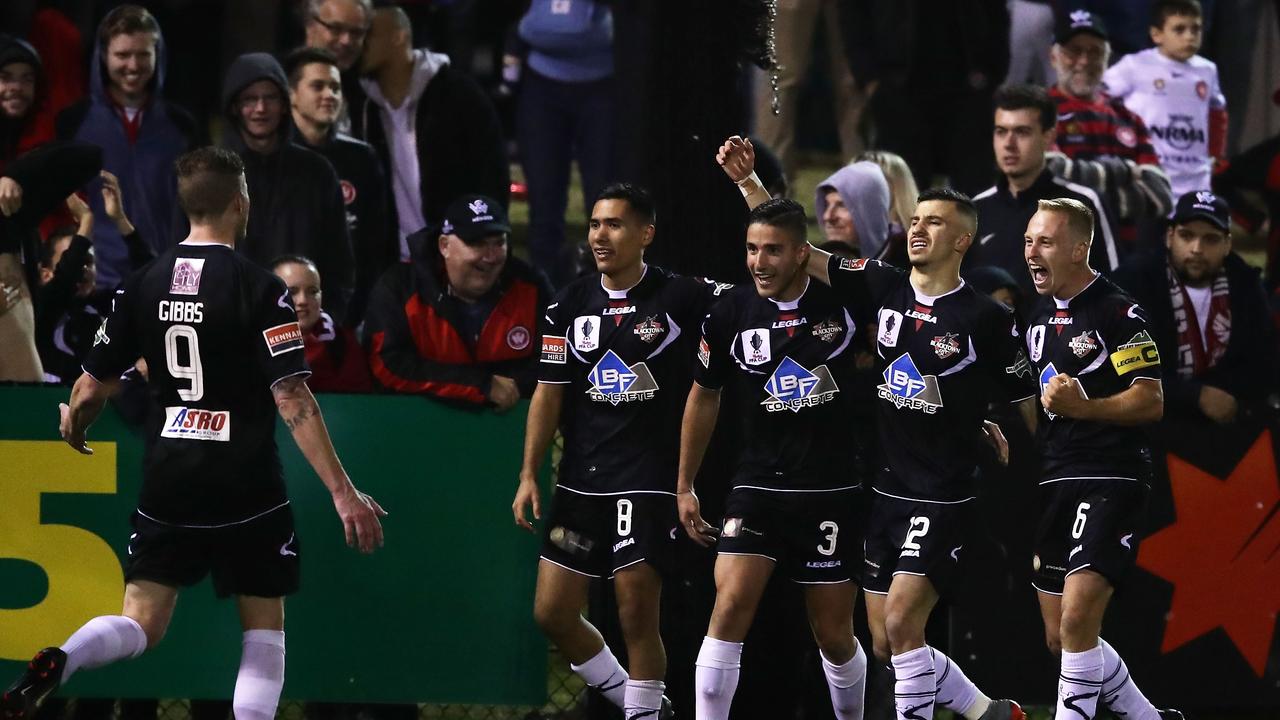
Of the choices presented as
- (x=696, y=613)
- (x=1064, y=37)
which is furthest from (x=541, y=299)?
(x=1064, y=37)

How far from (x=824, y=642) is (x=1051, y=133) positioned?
10.2 feet

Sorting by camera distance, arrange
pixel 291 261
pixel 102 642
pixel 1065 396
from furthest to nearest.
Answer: pixel 291 261
pixel 1065 396
pixel 102 642

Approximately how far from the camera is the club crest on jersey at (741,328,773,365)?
8.37 meters

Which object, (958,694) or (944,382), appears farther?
(958,694)

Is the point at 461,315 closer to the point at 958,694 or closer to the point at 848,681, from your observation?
the point at 848,681

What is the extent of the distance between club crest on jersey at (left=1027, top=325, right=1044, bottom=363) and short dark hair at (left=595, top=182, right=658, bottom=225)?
162 cm

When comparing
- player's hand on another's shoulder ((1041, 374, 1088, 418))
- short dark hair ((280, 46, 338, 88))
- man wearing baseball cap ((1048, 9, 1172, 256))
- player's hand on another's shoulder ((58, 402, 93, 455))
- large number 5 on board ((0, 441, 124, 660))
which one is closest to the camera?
player's hand on another's shoulder ((58, 402, 93, 455))

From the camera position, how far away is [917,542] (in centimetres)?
834

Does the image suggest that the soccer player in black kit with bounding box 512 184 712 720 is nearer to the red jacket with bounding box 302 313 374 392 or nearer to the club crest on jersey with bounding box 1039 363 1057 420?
the red jacket with bounding box 302 313 374 392

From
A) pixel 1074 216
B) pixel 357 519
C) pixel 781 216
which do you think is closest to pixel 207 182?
pixel 357 519

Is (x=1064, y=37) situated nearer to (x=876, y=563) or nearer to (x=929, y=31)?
(x=929, y=31)

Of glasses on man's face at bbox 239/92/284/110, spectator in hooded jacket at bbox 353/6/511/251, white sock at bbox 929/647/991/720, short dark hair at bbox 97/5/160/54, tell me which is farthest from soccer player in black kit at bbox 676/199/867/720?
short dark hair at bbox 97/5/160/54

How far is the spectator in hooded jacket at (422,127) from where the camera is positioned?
10797 millimetres

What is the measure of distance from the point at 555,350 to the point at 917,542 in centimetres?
161
